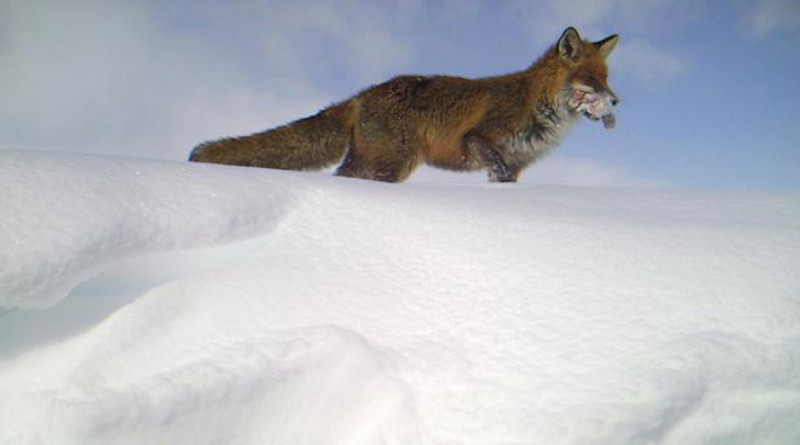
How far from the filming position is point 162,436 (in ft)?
4.31

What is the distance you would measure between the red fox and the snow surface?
2.70 m

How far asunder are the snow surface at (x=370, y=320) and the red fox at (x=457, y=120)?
2.70 metres

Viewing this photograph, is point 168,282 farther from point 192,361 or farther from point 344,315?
point 344,315

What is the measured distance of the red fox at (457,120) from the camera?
16.3ft

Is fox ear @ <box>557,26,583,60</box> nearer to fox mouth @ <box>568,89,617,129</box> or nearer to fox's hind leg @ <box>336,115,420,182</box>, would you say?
fox mouth @ <box>568,89,617,129</box>

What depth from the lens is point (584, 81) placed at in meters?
5.18

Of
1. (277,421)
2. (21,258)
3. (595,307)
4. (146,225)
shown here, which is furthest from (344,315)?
(21,258)

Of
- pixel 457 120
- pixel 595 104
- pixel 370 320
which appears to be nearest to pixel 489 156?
pixel 457 120

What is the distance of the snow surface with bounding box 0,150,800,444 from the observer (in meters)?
1.27

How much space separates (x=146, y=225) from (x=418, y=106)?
351 cm

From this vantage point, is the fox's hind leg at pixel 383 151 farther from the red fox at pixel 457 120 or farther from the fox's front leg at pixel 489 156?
the fox's front leg at pixel 489 156

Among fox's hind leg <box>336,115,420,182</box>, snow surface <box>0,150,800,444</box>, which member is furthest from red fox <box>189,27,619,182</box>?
snow surface <box>0,150,800,444</box>

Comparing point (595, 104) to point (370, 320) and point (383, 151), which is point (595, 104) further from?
point (370, 320)

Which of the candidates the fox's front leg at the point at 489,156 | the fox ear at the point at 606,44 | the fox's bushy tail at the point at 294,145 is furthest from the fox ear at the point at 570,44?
the fox's bushy tail at the point at 294,145
